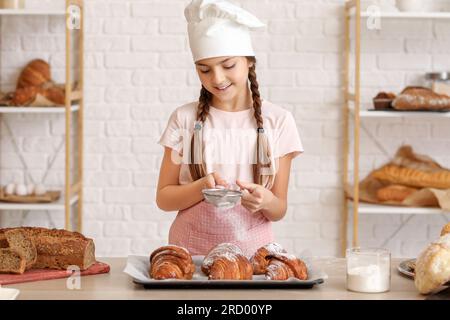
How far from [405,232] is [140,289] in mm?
2680

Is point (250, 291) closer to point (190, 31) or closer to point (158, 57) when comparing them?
point (190, 31)

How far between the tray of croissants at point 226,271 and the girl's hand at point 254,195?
13.8 inches

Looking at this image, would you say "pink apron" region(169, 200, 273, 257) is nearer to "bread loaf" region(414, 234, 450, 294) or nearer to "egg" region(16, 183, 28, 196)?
"bread loaf" region(414, 234, 450, 294)

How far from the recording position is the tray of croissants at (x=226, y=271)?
1.88 m

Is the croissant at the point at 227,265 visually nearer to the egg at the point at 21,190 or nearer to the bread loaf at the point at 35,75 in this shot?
the egg at the point at 21,190

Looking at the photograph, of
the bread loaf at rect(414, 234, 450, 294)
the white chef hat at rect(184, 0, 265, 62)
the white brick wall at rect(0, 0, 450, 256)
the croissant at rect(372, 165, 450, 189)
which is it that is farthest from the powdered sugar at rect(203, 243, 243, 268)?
the white brick wall at rect(0, 0, 450, 256)

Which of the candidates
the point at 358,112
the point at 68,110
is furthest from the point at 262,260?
the point at 68,110

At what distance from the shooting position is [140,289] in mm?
1879

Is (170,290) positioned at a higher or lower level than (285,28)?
lower

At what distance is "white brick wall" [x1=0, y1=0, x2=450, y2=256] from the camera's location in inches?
166

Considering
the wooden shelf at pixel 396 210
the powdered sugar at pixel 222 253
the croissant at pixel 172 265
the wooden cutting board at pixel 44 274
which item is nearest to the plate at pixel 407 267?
the powdered sugar at pixel 222 253

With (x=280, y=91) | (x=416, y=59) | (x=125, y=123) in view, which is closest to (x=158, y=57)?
(x=125, y=123)

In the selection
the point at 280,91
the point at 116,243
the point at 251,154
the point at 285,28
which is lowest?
the point at 116,243

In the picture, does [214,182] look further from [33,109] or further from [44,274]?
[33,109]
